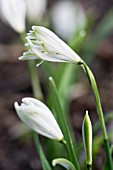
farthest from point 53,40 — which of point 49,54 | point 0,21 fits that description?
point 0,21

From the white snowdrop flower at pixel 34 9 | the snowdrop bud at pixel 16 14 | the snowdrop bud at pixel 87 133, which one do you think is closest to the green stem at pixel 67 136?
the snowdrop bud at pixel 87 133

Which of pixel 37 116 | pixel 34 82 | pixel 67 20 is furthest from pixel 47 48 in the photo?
pixel 67 20

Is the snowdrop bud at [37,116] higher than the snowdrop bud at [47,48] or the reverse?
the reverse

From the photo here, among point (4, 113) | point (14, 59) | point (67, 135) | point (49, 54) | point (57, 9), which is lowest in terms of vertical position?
point (67, 135)

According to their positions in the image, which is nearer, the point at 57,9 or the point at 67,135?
the point at 67,135

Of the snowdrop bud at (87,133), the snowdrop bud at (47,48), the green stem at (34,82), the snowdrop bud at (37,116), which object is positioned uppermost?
the green stem at (34,82)

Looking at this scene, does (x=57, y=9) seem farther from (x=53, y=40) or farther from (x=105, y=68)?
(x=53, y=40)

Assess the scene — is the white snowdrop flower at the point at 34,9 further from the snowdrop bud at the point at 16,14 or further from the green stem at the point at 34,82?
the snowdrop bud at the point at 16,14

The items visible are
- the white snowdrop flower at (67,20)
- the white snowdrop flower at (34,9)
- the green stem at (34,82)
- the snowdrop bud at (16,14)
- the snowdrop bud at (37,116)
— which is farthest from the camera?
the white snowdrop flower at (67,20)
